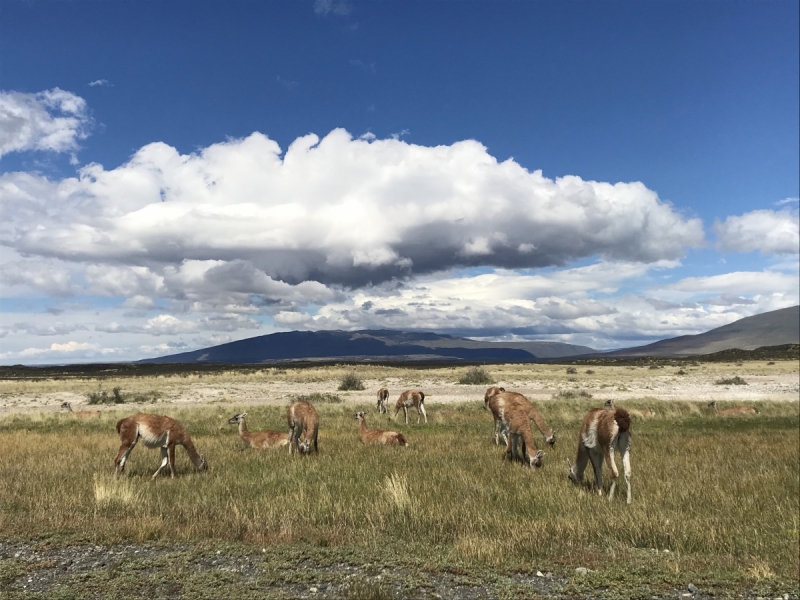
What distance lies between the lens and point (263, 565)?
628cm

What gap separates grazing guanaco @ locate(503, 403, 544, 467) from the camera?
12156 mm

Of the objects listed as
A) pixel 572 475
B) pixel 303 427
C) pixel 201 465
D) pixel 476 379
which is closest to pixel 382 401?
pixel 303 427

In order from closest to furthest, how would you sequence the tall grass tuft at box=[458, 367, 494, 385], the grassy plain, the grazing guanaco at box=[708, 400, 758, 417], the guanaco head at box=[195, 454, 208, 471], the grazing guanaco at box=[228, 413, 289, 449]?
1. the grassy plain
2. the guanaco head at box=[195, 454, 208, 471]
3. the grazing guanaco at box=[228, 413, 289, 449]
4. the grazing guanaco at box=[708, 400, 758, 417]
5. the tall grass tuft at box=[458, 367, 494, 385]

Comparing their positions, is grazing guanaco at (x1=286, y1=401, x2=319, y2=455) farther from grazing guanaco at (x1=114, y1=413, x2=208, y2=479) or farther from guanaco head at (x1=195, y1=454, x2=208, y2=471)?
grazing guanaco at (x1=114, y1=413, x2=208, y2=479)

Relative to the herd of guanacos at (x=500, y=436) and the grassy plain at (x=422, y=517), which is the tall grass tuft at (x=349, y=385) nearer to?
the herd of guanacos at (x=500, y=436)

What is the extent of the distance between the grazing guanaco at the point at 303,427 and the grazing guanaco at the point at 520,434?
550cm

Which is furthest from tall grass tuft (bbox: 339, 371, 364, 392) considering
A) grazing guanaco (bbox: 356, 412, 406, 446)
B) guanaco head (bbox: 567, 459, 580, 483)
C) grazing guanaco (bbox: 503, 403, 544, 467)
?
guanaco head (bbox: 567, 459, 580, 483)

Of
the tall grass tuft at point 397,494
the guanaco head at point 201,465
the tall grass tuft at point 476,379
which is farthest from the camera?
the tall grass tuft at point 476,379

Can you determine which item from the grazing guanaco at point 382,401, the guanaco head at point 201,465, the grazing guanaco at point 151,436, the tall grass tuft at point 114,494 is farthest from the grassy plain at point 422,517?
the grazing guanaco at point 382,401

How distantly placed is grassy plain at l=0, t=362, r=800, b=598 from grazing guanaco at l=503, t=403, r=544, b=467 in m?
0.40

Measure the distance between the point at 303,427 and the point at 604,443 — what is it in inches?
331

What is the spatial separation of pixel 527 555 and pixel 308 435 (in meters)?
9.00

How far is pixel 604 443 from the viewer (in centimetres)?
1038

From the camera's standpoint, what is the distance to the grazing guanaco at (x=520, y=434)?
12156mm
